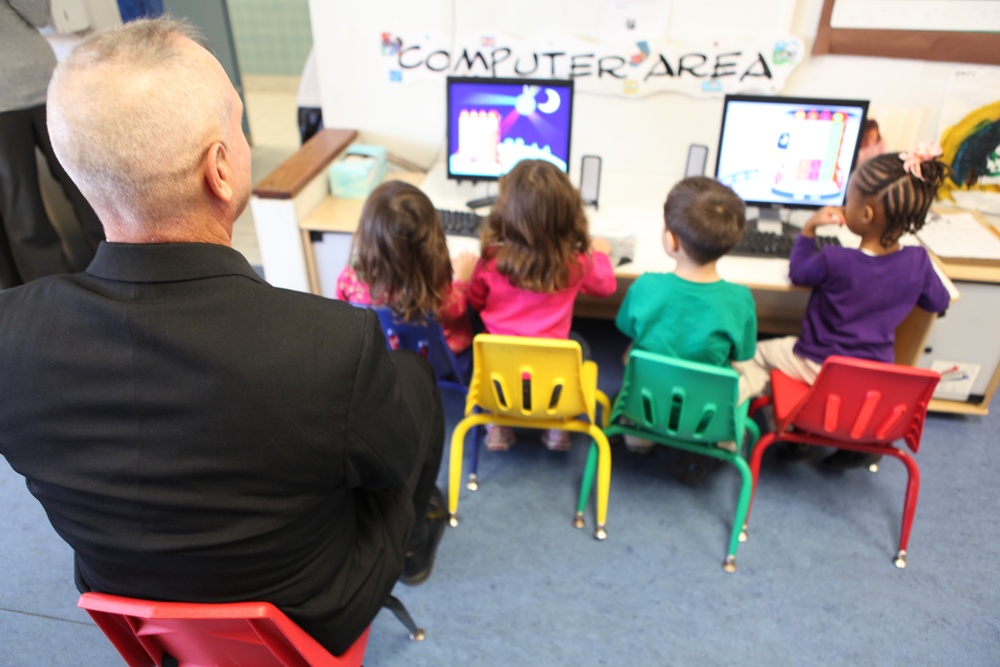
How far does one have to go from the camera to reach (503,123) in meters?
2.26

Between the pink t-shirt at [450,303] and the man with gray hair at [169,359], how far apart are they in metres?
0.85

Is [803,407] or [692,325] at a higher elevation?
[692,325]

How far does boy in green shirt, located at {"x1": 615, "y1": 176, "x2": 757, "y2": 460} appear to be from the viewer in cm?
160

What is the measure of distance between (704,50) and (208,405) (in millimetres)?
2128

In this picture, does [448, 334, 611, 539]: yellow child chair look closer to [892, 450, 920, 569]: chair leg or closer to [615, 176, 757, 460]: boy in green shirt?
[615, 176, 757, 460]: boy in green shirt

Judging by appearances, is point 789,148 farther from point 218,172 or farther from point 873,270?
point 218,172

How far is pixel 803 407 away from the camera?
5.29 feet

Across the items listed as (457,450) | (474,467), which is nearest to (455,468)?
(457,450)

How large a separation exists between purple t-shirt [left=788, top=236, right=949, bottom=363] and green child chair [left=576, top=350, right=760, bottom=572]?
0.33 metres

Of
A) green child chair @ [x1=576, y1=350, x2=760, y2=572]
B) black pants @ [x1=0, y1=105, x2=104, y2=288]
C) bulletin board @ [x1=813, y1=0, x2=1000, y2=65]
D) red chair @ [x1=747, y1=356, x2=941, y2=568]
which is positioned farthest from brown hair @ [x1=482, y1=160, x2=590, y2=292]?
black pants @ [x1=0, y1=105, x2=104, y2=288]

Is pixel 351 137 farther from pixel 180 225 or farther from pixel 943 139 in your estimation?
A: pixel 943 139

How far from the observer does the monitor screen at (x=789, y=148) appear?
206 centimetres

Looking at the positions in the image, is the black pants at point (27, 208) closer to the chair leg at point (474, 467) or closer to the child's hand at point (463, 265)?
the child's hand at point (463, 265)

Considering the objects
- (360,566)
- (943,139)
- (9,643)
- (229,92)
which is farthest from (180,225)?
(943,139)
